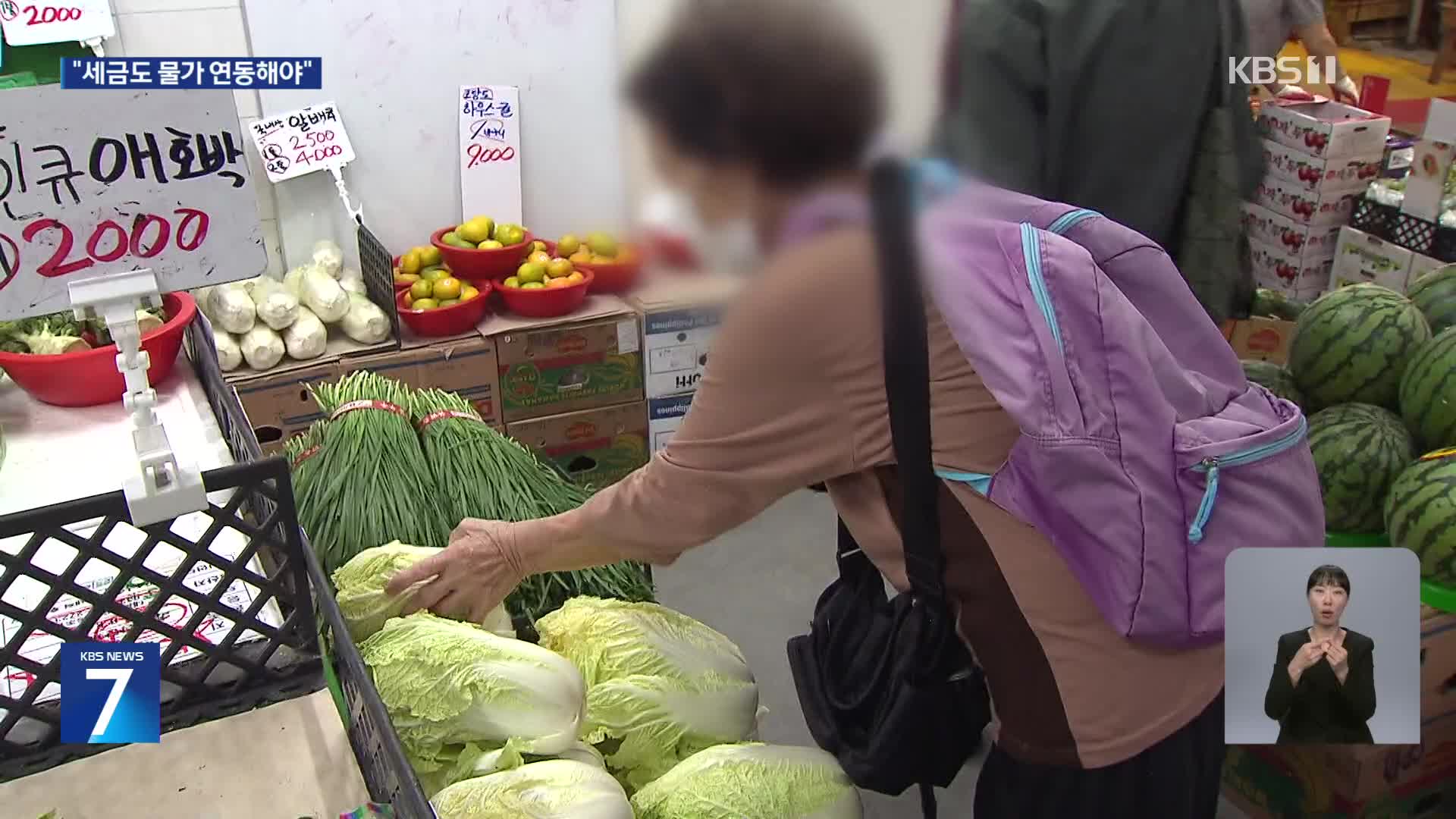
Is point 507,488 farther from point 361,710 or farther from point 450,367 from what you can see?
point 450,367

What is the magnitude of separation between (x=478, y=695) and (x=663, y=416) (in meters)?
2.40

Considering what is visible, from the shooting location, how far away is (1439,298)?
82.5 inches

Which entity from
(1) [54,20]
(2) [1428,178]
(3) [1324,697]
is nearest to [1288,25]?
(2) [1428,178]

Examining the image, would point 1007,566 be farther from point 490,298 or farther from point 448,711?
point 490,298

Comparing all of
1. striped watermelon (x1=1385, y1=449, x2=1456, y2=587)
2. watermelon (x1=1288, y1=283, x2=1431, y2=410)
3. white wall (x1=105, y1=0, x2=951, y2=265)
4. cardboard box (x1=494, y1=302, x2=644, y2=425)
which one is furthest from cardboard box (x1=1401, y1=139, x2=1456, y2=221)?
white wall (x1=105, y1=0, x2=951, y2=265)

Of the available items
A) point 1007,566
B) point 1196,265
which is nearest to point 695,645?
point 1007,566

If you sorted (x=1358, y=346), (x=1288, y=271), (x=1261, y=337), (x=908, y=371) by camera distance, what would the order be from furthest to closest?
(x=1288, y=271) < (x=1261, y=337) < (x=1358, y=346) < (x=908, y=371)

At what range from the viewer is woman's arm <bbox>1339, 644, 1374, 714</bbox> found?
54cm

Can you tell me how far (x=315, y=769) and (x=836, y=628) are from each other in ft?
1.84

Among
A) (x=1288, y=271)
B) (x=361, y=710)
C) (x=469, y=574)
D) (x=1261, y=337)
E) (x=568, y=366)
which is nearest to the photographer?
(x=361, y=710)

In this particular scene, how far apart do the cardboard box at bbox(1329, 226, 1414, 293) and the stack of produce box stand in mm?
48

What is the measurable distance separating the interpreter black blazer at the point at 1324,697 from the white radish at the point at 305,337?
2867 mm

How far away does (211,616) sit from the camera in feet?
3.92
